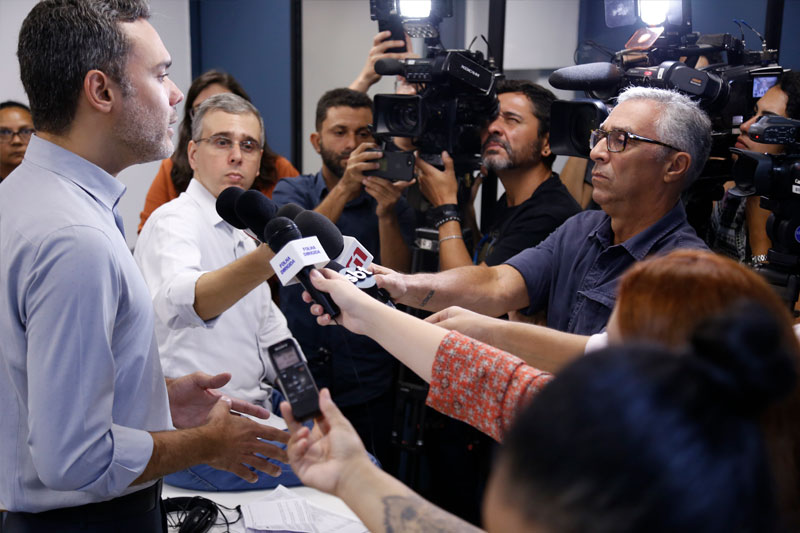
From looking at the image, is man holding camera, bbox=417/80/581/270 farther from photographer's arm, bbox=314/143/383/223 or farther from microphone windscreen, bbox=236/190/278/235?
microphone windscreen, bbox=236/190/278/235

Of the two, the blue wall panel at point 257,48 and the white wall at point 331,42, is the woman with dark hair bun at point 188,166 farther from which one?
the blue wall panel at point 257,48

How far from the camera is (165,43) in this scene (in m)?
4.23

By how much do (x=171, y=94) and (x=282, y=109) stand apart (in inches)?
121

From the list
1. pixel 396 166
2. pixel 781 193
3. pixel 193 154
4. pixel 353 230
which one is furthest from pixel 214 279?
pixel 781 193

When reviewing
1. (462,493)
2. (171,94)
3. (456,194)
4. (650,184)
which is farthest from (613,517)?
(462,493)

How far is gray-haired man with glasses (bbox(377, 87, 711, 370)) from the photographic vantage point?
1694mm

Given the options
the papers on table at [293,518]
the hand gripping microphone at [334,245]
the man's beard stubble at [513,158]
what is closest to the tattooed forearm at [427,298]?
the hand gripping microphone at [334,245]

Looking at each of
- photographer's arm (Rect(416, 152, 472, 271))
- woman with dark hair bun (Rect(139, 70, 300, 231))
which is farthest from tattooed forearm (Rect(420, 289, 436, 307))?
woman with dark hair bun (Rect(139, 70, 300, 231))

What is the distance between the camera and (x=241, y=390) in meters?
1.98

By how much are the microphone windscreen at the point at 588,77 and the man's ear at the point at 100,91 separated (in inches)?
48.4

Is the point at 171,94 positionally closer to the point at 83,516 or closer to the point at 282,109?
the point at 83,516

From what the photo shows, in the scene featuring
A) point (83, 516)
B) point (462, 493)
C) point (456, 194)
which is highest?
point (456, 194)

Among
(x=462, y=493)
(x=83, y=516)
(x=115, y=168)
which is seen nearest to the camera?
(x=83, y=516)

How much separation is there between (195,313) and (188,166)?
1.31 m
